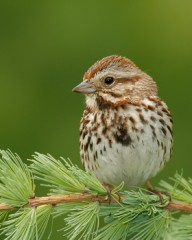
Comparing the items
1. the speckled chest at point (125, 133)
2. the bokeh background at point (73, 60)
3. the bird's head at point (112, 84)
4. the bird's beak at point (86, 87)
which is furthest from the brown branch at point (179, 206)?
the bokeh background at point (73, 60)

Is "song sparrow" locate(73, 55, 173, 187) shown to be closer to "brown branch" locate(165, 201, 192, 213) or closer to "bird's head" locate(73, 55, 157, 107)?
"bird's head" locate(73, 55, 157, 107)

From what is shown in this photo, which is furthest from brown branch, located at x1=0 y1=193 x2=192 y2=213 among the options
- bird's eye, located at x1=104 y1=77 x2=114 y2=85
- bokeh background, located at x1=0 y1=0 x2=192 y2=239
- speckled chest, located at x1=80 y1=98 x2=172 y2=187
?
bokeh background, located at x1=0 y1=0 x2=192 y2=239

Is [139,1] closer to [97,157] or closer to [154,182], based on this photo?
[154,182]

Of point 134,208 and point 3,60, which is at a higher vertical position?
point 3,60

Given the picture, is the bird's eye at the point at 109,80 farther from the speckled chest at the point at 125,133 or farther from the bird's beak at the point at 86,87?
the speckled chest at the point at 125,133

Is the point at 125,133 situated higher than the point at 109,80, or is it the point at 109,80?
the point at 109,80

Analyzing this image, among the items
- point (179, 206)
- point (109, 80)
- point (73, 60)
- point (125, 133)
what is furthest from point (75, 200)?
point (73, 60)

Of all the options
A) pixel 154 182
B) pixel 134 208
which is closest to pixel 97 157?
pixel 134 208

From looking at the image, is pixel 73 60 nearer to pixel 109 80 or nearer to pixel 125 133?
pixel 109 80
